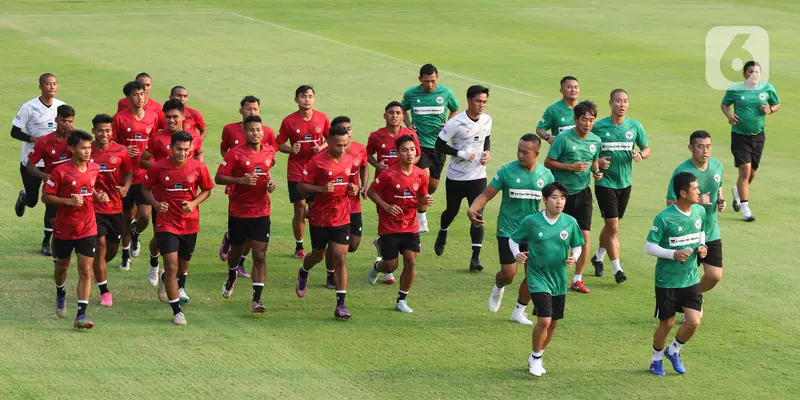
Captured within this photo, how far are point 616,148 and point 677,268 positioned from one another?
138 inches

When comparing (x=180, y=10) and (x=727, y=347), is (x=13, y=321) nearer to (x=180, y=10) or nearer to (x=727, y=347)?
(x=727, y=347)

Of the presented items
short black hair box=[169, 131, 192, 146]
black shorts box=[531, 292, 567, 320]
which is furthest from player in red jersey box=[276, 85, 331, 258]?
black shorts box=[531, 292, 567, 320]

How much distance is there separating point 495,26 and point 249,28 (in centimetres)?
777

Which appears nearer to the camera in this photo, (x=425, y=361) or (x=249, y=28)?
(x=425, y=361)

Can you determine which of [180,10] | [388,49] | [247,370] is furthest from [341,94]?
[247,370]

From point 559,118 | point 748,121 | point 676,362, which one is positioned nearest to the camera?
point 676,362

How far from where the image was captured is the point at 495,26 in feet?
122

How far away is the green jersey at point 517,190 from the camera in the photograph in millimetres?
13125

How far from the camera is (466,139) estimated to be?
15562mm

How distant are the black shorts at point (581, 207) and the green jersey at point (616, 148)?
19.4 inches

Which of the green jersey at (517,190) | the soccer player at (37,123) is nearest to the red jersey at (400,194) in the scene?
the green jersey at (517,190)

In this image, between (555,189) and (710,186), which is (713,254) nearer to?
(710,186)

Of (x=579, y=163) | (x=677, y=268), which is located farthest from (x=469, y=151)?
(x=677, y=268)

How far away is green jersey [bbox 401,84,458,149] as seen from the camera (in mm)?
16766
